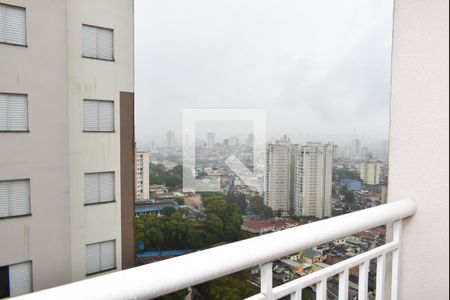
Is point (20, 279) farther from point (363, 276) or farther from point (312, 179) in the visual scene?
point (312, 179)

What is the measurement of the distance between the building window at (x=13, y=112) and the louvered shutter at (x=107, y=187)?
0.26 metres

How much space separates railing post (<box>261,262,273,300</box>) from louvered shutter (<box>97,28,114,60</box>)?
75 centimetres

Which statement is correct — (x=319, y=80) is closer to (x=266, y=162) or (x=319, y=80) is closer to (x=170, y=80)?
(x=266, y=162)

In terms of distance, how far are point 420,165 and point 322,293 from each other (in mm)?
623

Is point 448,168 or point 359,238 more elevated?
point 448,168

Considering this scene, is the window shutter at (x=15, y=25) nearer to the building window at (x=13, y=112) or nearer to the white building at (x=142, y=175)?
the building window at (x=13, y=112)

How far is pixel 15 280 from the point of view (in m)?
0.93

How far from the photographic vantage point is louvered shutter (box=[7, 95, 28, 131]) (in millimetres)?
920

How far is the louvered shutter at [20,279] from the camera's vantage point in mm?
925

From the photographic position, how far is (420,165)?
1327 mm

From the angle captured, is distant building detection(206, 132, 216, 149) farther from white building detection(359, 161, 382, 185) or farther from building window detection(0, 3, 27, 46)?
white building detection(359, 161, 382, 185)

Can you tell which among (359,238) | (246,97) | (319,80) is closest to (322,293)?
(359,238)

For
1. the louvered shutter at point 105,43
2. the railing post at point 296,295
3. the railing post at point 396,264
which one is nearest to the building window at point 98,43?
the louvered shutter at point 105,43

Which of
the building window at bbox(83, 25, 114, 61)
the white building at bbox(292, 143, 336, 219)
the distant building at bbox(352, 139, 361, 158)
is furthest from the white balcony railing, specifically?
the building window at bbox(83, 25, 114, 61)
